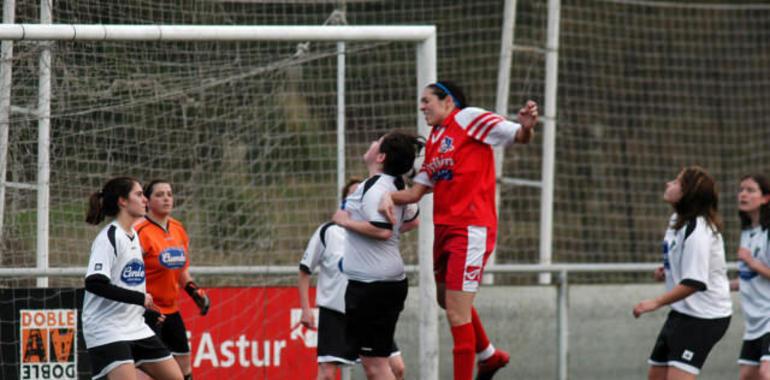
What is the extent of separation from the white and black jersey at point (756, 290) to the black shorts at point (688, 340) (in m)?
0.88

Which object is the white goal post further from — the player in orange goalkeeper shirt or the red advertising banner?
the red advertising banner

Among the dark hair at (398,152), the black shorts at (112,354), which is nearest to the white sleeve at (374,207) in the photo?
the dark hair at (398,152)

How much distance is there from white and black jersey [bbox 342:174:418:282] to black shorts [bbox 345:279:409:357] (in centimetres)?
6

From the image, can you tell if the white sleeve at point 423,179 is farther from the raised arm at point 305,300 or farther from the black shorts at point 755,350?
the black shorts at point 755,350

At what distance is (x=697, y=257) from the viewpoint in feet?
27.0

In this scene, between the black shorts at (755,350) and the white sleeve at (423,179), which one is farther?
the black shorts at (755,350)

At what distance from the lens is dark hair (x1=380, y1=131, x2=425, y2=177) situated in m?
7.83

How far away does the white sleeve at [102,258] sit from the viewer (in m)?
7.62

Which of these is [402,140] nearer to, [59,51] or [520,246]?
[59,51]

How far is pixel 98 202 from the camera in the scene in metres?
7.99

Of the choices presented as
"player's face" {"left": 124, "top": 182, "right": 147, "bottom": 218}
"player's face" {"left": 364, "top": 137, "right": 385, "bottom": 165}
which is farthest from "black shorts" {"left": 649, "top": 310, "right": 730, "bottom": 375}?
"player's face" {"left": 124, "top": 182, "right": 147, "bottom": 218}

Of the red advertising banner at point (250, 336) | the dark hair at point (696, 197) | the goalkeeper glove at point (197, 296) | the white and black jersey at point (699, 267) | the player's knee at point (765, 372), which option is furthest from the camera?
the red advertising banner at point (250, 336)

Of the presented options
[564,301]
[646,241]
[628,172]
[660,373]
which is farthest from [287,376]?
[628,172]

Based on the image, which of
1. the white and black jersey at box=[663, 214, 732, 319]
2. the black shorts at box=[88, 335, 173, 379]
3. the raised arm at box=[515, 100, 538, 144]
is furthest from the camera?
the white and black jersey at box=[663, 214, 732, 319]
